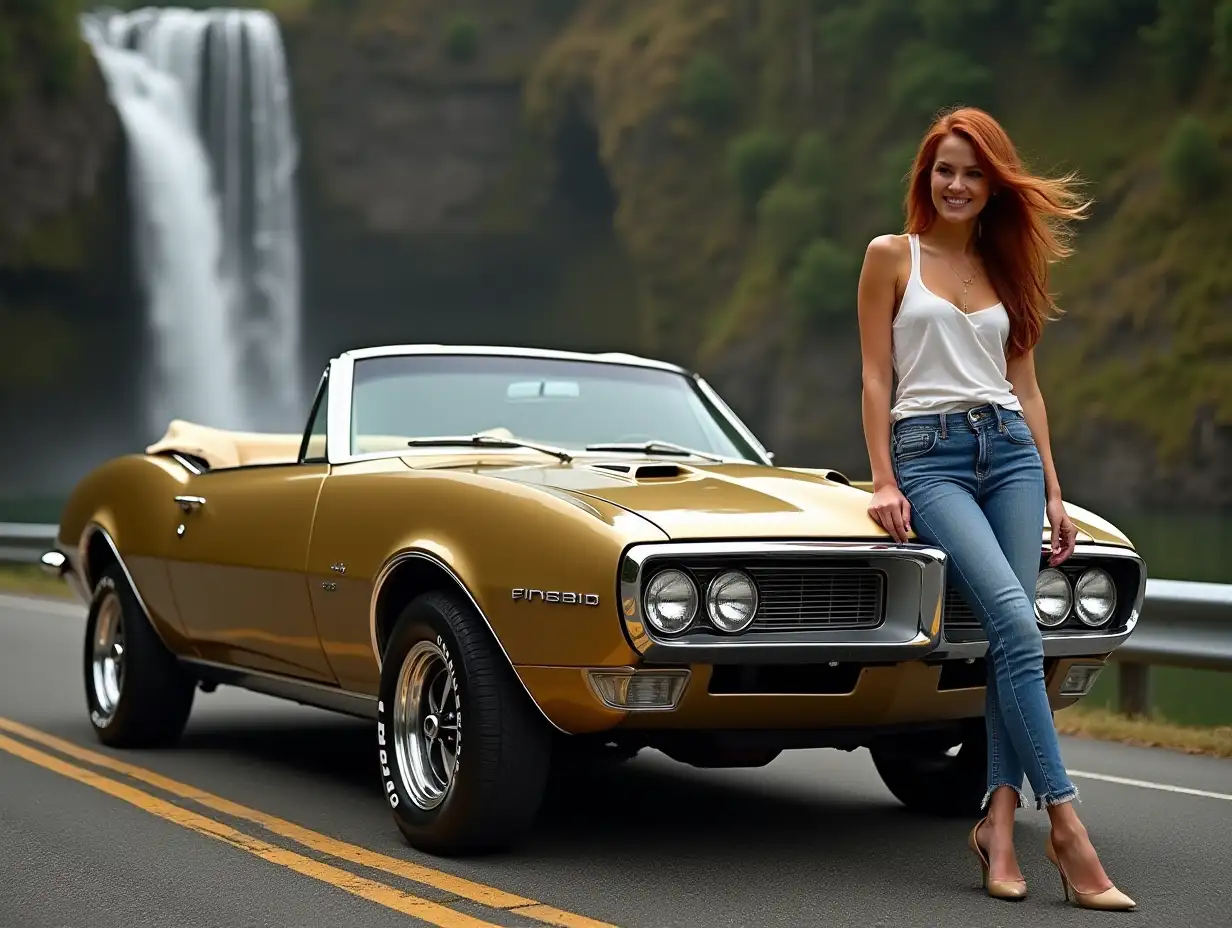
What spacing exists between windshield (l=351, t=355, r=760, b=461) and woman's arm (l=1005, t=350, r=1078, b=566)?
5.32 ft

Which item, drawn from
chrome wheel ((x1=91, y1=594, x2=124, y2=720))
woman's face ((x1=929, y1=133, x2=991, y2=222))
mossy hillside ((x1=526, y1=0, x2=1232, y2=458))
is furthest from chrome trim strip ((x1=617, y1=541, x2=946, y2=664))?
mossy hillside ((x1=526, y1=0, x2=1232, y2=458))

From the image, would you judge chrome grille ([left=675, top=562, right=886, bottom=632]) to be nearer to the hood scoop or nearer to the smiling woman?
the smiling woman

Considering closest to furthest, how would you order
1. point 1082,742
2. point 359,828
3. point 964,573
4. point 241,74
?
1. point 964,573
2. point 359,828
3. point 1082,742
4. point 241,74

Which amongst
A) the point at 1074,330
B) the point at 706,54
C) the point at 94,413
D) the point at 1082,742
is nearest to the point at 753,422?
the point at 1074,330

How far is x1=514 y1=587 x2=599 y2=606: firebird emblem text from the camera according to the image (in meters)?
4.86

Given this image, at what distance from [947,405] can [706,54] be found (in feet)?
244

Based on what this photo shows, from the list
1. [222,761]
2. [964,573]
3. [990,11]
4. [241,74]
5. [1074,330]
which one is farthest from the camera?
Answer: [990,11]

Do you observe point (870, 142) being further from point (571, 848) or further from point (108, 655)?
point (571, 848)

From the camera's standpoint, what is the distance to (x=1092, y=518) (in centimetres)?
583

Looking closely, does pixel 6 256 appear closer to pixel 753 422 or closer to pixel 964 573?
pixel 753 422

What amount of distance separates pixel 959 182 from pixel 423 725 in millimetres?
2182

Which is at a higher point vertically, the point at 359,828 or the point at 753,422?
the point at 359,828

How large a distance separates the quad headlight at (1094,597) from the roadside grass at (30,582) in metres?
13.1

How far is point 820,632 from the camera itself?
16.1ft
